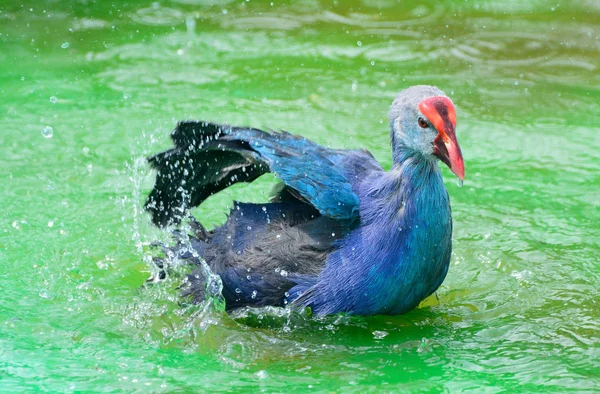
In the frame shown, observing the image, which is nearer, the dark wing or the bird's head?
the bird's head

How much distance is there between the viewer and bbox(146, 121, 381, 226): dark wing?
13.8 ft

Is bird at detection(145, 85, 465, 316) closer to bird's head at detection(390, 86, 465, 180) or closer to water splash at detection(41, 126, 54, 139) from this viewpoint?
bird's head at detection(390, 86, 465, 180)

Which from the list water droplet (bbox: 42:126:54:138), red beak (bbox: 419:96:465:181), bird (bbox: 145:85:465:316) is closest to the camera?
red beak (bbox: 419:96:465:181)

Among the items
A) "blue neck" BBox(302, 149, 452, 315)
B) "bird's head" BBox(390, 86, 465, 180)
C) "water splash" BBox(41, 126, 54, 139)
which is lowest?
"blue neck" BBox(302, 149, 452, 315)

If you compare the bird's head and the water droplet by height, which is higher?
the bird's head

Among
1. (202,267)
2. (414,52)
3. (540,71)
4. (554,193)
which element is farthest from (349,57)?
(202,267)

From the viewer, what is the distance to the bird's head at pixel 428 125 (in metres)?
4.05

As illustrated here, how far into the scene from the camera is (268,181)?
244 inches


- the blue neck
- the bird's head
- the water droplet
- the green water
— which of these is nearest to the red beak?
the bird's head

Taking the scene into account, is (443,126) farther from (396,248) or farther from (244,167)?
(244,167)

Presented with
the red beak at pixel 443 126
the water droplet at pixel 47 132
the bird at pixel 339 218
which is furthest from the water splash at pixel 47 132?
the red beak at pixel 443 126

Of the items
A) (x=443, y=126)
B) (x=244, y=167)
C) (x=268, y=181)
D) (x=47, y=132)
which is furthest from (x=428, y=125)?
(x=47, y=132)

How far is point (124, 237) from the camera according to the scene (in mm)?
5363

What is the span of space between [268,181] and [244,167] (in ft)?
5.49
